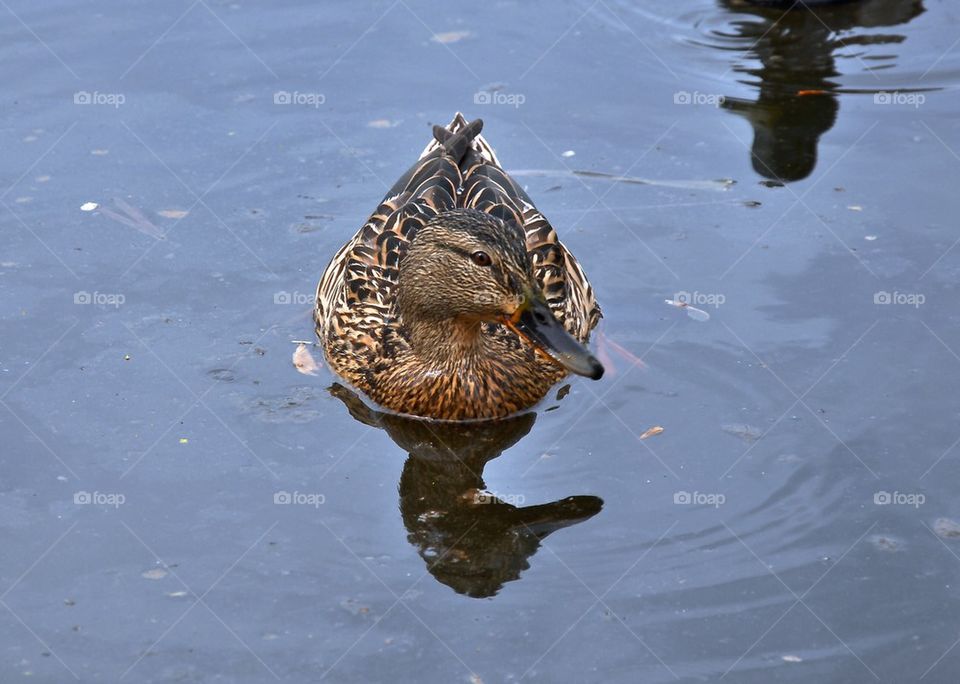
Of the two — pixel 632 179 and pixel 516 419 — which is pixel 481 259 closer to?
pixel 516 419

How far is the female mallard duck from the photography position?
7.51 m

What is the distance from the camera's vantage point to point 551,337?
7.38 metres

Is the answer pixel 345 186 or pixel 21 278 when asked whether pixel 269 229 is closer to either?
pixel 345 186

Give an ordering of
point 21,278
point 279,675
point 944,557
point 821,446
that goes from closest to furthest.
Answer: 1. point 279,675
2. point 944,557
3. point 821,446
4. point 21,278

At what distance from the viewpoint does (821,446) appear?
25.0 feet

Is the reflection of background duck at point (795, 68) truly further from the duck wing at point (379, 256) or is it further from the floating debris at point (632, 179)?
the duck wing at point (379, 256)

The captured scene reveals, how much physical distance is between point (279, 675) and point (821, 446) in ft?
9.95


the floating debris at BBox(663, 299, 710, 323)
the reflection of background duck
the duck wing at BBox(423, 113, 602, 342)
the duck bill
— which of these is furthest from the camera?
the reflection of background duck

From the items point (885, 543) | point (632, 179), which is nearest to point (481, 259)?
point (885, 543)

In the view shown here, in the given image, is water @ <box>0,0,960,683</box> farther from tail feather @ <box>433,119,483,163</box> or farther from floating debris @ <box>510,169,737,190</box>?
tail feather @ <box>433,119,483,163</box>

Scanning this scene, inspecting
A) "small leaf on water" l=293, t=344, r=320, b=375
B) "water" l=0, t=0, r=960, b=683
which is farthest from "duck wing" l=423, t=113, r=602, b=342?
"small leaf on water" l=293, t=344, r=320, b=375

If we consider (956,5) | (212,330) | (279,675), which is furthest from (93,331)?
(956,5)

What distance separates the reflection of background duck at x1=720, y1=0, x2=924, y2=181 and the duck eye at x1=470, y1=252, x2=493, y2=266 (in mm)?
3354

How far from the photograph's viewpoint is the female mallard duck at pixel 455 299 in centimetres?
751
